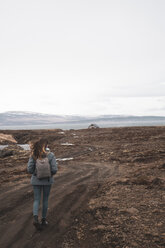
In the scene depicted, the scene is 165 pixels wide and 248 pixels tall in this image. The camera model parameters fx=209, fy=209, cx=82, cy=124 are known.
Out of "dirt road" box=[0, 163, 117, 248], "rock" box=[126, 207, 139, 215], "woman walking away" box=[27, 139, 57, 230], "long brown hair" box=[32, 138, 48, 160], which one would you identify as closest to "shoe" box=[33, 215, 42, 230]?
"woman walking away" box=[27, 139, 57, 230]

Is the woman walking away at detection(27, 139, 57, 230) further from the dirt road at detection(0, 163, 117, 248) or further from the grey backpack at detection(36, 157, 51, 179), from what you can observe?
the dirt road at detection(0, 163, 117, 248)

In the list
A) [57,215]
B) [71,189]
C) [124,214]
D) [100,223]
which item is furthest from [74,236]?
[71,189]

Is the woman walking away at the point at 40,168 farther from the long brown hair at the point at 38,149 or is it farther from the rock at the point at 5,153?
the rock at the point at 5,153

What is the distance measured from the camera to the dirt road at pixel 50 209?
5707 mm

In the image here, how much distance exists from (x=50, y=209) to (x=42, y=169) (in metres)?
2.64

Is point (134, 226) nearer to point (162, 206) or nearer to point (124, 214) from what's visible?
point (124, 214)

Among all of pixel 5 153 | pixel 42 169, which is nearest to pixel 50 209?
pixel 42 169

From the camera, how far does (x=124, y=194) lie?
904 cm

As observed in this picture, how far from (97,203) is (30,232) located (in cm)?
292

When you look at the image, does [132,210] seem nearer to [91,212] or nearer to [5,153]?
[91,212]

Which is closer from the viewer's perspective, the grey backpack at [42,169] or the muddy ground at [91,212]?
the muddy ground at [91,212]

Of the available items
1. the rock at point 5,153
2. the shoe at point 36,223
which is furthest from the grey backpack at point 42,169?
the rock at point 5,153

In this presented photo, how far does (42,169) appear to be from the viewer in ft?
19.2

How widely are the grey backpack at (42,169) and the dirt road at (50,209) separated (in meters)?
1.69
